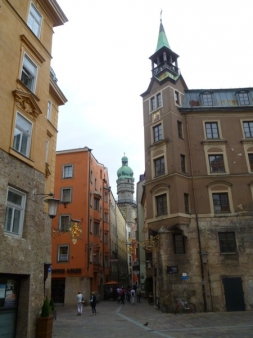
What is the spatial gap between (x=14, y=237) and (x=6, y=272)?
4.04ft

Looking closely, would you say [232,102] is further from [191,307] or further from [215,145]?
[191,307]

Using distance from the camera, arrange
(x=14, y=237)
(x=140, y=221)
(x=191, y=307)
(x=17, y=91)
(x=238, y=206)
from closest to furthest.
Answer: (x=14, y=237), (x=17, y=91), (x=191, y=307), (x=238, y=206), (x=140, y=221)

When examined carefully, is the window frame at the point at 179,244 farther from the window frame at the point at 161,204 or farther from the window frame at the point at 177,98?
the window frame at the point at 177,98

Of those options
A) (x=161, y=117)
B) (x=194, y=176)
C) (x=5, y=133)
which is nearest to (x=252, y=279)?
(x=194, y=176)

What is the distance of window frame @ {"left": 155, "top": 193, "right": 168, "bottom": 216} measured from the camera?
27.0 metres

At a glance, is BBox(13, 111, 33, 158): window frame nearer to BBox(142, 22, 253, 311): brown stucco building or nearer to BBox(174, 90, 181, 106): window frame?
BBox(142, 22, 253, 311): brown stucco building

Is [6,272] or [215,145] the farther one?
[215,145]

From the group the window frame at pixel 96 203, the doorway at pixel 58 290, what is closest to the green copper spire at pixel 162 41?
the window frame at pixel 96 203

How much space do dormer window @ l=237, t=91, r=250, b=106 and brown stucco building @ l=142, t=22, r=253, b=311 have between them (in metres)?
0.10

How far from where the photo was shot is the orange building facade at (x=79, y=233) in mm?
35594

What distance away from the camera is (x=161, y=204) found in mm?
27578

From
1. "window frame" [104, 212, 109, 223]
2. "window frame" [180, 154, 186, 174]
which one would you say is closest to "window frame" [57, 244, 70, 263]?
"window frame" [104, 212, 109, 223]

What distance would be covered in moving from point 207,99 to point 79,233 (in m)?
20.9

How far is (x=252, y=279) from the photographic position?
79.8ft
